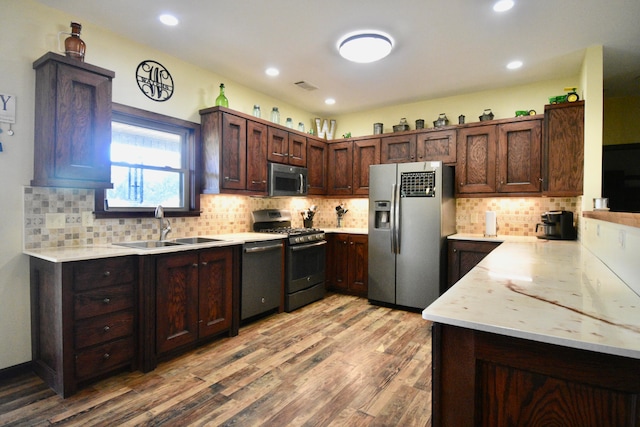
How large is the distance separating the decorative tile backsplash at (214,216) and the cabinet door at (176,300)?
671 millimetres

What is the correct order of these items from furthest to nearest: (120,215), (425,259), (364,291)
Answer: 1. (364,291)
2. (425,259)
3. (120,215)

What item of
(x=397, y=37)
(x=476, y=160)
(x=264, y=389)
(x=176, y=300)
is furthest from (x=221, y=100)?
(x=476, y=160)

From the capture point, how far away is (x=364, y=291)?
4.51m

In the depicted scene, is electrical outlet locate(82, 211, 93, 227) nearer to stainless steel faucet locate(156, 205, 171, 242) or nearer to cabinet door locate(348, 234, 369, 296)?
stainless steel faucet locate(156, 205, 171, 242)

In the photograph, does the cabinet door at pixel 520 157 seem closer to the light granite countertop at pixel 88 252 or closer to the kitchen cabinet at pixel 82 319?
the light granite countertop at pixel 88 252

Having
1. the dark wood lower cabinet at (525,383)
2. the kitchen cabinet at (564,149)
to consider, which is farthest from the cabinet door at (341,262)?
the dark wood lower cabinet at (525,383)

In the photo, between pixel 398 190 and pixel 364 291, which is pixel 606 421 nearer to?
pixel 398 190

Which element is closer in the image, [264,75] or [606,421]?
[606,421]

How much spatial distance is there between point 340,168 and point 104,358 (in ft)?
12.0

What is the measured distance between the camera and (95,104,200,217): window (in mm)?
2949

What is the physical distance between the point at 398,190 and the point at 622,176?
2.36 m

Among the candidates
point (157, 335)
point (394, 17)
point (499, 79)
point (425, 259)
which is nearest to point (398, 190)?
point (425, 259)

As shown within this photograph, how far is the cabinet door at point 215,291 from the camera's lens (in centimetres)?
290

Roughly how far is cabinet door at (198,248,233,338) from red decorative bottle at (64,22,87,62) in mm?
1735
